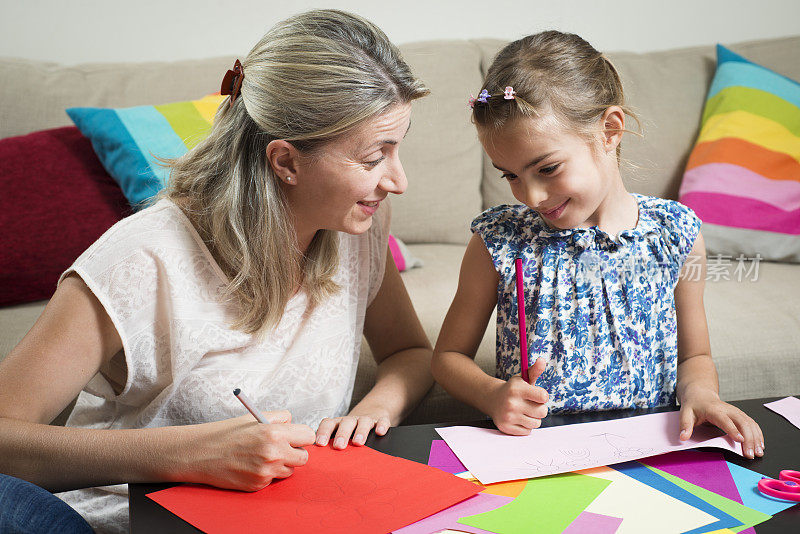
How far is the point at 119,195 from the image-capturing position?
1752 millimetres

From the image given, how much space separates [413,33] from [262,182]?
1.62 m

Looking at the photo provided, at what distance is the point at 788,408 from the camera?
2.95 ft

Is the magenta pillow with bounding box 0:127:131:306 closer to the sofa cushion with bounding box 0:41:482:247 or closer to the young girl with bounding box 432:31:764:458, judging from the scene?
the sofa cushion with bounding box 0:41:482:247

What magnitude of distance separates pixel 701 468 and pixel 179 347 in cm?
68

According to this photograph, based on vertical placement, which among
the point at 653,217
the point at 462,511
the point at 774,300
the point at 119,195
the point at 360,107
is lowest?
the point at 774,300

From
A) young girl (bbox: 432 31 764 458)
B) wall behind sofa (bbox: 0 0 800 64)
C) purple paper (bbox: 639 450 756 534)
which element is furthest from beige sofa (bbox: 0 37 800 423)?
purple paper (bbox: 639 450 756 534)

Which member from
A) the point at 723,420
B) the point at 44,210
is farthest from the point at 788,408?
the point at 44,210

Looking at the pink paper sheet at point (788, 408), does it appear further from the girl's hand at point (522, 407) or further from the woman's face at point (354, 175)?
the woman's face at point (354, 175)

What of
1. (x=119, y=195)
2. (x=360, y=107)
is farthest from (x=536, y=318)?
(x=119, y=195)

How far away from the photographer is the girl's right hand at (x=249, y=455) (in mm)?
732

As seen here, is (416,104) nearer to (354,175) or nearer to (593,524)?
(354,175)

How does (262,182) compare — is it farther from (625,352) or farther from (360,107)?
(625,352)

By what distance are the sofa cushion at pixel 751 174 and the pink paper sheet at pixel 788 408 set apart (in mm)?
1144

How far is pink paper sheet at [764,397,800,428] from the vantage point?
0.87 meters
